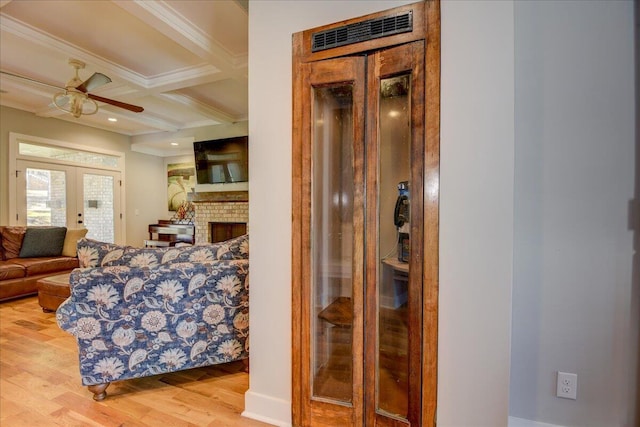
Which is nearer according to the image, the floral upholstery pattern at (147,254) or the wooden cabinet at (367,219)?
the wooden cabinet at (367,219)

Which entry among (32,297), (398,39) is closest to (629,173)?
(398,39)

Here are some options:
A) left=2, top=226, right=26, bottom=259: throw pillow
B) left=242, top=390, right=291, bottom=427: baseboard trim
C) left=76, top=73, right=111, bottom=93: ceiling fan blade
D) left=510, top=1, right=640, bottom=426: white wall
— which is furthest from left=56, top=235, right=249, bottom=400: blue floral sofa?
left=2, top=226, right=26, bottom=259: throw pillow

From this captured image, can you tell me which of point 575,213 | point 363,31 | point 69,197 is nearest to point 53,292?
point 69,197

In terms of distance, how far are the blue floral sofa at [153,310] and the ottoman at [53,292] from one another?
1535 millimetres

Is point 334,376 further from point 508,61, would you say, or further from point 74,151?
point 74,151

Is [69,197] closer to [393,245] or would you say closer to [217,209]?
[217,209]

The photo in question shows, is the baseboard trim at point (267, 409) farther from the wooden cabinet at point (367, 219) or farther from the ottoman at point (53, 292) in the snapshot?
the ottoman at point (53, 292)

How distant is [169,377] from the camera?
7.06 ft

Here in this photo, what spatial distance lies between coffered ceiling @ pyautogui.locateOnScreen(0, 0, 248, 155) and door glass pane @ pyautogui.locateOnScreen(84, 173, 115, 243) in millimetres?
1427

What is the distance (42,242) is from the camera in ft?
14.4

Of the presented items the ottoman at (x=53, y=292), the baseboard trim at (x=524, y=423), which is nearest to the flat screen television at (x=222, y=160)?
the ottoman at (x=53, y=292)

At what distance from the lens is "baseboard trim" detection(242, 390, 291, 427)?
166 cm

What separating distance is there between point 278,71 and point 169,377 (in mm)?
2137

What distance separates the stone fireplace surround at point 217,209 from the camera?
5.68 metres
